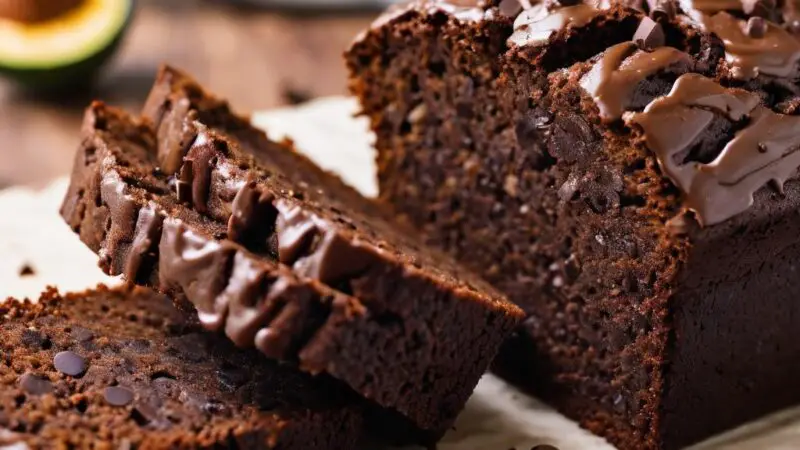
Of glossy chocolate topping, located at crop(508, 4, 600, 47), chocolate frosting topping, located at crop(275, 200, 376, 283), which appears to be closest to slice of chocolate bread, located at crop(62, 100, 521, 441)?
chocolate frosting topping, located at crop(275, 200, 376, 283)

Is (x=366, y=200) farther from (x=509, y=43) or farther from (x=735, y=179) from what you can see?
(x=735, y=179)

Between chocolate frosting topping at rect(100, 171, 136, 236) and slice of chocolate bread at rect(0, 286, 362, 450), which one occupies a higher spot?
chocolate frosting topping at rect(100, 171, 136, 236)

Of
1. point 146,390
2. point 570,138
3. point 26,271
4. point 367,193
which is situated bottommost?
point 367,193

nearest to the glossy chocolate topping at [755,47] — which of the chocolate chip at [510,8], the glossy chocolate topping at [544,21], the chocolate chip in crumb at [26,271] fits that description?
the glossy chocolate topping at [544,21]

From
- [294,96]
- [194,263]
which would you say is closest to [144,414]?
[194,263]

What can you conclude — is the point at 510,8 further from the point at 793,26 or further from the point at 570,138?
the point at 793,26

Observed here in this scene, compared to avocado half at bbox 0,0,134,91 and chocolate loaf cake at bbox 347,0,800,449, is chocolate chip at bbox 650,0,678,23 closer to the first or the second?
chocolate loaf cake at bbox 347,0,800,449

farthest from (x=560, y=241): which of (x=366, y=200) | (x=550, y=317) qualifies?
(x=366, y=200)
